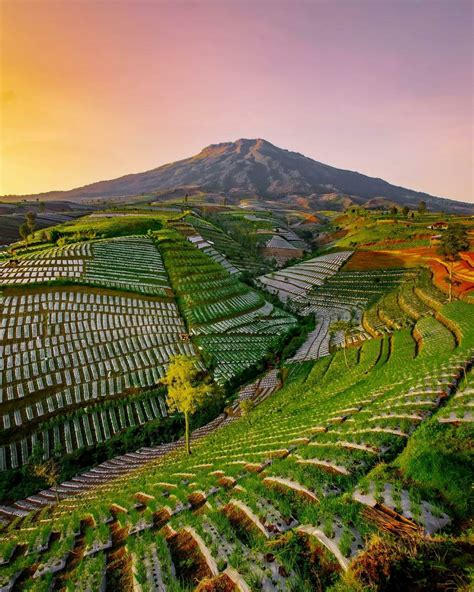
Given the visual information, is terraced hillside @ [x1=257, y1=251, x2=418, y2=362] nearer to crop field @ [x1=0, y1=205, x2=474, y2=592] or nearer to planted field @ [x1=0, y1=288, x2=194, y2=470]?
crop field @ [x1=0, y1=205, x2=474, y2=592]

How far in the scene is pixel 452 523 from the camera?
1018 cm

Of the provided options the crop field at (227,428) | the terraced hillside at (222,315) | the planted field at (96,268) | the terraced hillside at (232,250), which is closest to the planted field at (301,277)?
the crop field at (227,428)

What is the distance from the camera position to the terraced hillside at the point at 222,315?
204 feet

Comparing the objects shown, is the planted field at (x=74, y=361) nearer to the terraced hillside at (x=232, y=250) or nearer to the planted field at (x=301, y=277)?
the planted field at (x=301, y=277)

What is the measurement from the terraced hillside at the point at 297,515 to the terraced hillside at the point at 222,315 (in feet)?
119

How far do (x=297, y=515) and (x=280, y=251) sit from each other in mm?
161390

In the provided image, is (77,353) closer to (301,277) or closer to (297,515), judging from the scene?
(297,515)

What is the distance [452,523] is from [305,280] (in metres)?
108

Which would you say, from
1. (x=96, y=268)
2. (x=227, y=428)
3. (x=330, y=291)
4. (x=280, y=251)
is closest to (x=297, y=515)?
→ (x=227, y=428)

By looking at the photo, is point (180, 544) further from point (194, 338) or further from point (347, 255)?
point (347, 255)

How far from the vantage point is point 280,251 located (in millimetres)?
169625

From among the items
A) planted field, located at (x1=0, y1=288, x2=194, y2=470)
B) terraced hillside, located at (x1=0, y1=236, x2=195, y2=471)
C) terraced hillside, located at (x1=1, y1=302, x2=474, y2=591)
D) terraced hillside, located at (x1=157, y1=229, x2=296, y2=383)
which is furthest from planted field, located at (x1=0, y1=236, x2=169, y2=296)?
terraced hillside, located at (x1=1, y1=302, x2=474, y2=591)

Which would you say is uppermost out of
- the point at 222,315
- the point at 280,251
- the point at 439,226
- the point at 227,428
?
the point at 439,226

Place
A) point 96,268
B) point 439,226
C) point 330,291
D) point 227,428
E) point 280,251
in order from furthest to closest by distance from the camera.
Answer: point 280,251, point 439,226, point 330,291, point 96,268, point 227,428
